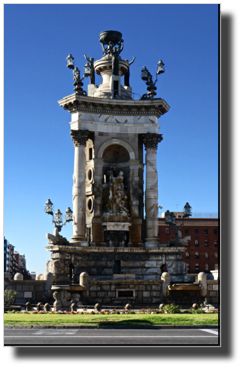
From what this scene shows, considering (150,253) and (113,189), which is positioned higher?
(113,189)

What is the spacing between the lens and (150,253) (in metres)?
43.7

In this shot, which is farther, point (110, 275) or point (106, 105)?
point (106, 105)

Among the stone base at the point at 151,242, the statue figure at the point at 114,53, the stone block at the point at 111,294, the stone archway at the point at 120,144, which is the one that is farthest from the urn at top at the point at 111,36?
the stone block at the point at 111,294

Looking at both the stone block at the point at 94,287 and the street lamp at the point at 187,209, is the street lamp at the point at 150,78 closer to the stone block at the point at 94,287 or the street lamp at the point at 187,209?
the street lamp at the point at 187,209

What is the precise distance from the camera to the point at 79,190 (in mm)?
43844

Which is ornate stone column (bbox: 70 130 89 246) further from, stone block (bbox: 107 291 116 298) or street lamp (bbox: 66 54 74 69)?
street lamp (bbox: 66 54 74 69)

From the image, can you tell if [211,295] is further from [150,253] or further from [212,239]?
[212,239]

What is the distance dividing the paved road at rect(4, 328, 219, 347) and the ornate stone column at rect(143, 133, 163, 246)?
23737mm

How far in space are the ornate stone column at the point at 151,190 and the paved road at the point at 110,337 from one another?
23.7 meters

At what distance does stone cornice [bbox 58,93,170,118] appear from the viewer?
1780 inches

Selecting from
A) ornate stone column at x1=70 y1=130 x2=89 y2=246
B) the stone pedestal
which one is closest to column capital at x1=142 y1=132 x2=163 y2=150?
ornate stone column at x1=70 y1=130 x2=89 y2=246

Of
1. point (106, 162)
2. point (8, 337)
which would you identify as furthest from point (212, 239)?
point (8, 337)

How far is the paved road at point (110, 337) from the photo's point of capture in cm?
1670

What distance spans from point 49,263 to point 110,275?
4.73m
